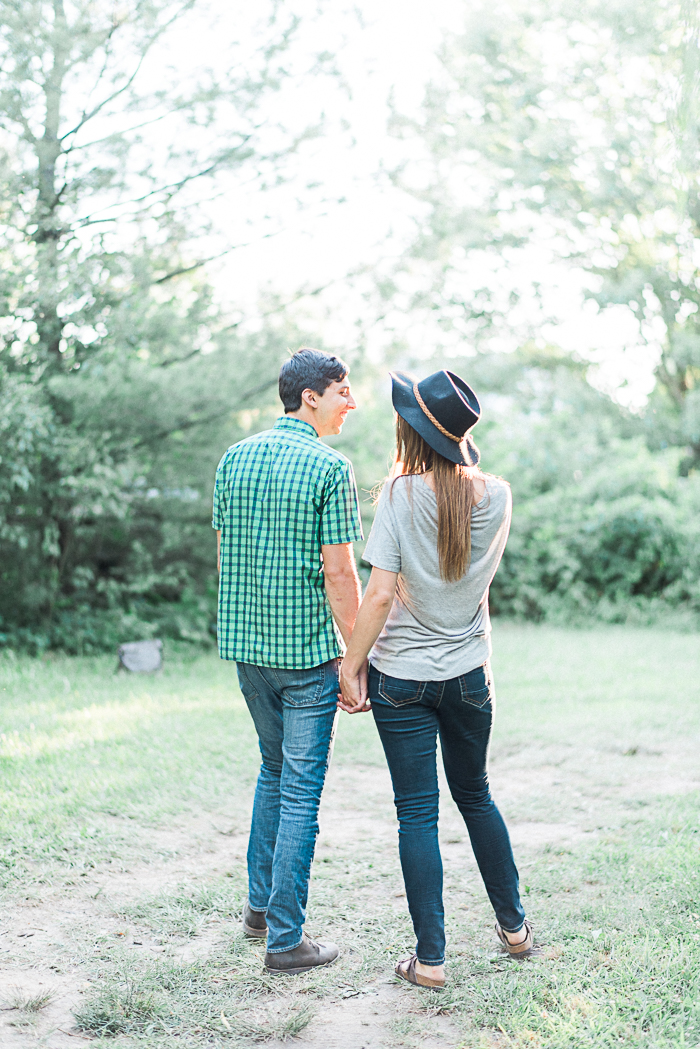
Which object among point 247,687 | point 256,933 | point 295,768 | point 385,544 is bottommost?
point 256,933

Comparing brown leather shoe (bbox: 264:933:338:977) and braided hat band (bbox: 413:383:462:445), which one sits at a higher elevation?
braided hat band (bbox: 413:383:462:445)

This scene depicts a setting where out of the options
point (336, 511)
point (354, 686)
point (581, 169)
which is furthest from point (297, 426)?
point (581, 169)

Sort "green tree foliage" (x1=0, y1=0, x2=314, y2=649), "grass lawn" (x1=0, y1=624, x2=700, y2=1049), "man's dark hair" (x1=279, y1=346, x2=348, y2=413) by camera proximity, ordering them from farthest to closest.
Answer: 1. "green tree foliage" (x1=0, y1=0, x2=314, y2=649)
2. "man's dark hair" (x1=279, y1=346, x2=348, y2=413)
3. "grass lawn" (x1=0, y1=624, x2=700, y2=1049)

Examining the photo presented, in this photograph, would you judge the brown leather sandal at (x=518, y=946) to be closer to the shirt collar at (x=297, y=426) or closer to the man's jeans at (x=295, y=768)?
the man's jeans at (x=295, y=768)

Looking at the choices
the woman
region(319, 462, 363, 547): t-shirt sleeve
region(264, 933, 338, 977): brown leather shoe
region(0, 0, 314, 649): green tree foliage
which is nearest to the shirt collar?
region(319, 462, 363, 547): t-shirt sleeve

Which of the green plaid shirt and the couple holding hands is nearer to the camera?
the couple holding hands

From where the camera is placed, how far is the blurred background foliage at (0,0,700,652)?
7.49 metres

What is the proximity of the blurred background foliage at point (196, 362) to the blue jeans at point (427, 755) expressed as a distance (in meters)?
1.91

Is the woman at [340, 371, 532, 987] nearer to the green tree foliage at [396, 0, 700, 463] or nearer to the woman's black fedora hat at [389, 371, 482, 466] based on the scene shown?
the woman's black fedora hat at [389, 371, 482, 466]

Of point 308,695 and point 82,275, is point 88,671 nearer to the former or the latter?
point 82,275

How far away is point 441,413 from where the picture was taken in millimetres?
2727

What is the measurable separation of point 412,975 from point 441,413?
1.74 meters

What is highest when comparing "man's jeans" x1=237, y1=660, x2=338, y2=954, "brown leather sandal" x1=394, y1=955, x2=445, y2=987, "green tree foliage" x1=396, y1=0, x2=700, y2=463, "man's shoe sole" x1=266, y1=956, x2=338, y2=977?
"green tree foliage" x1=396, y1=0, x2=700, y2=463

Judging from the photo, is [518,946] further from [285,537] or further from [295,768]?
[285,537]
